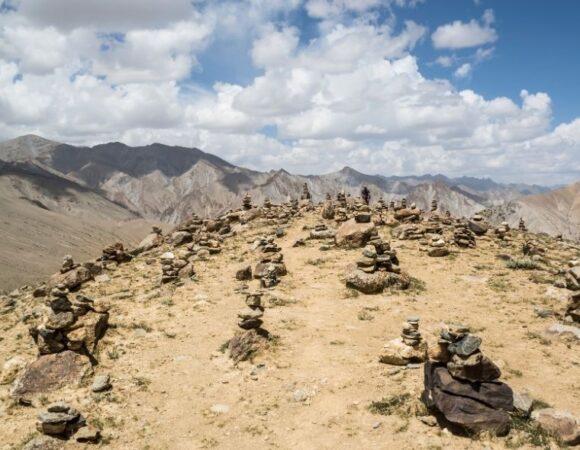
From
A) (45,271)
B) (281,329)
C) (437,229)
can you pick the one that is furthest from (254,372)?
(45,271)

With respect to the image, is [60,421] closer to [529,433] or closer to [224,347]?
[224,347]

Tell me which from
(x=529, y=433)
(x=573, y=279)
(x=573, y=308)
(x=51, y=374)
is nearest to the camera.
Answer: (x=529, y=433)

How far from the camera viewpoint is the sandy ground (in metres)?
15.8

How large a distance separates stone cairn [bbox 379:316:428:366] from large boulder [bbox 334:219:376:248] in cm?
1779

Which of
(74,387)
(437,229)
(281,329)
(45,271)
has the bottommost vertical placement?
(45,271)

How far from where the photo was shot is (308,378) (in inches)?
741

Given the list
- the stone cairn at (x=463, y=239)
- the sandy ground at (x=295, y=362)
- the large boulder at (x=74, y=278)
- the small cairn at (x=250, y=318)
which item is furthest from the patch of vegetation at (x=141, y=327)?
the stone cairn at (x=463, y=239)

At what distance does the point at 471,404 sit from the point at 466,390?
1.45ft

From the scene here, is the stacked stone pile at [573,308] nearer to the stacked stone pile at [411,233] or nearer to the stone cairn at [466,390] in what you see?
the stone cairn at [466,390]

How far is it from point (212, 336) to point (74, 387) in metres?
6.47

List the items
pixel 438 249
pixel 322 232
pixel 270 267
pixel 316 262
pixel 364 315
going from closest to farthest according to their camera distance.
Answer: pixel 364 315 < pixel 270 267 < pixel 316 262 < pixel 438 249 < pixel 322 232

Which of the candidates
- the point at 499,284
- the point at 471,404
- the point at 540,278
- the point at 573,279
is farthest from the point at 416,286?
the point at 471,404

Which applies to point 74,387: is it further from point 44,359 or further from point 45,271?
point 45,271

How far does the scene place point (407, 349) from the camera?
62.3 ft
